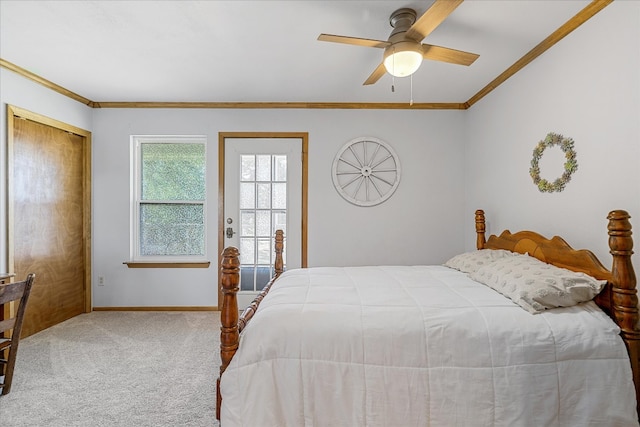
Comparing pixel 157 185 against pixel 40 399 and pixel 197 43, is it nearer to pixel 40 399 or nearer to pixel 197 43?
pixel 197 43

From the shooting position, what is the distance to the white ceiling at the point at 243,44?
2066 mm

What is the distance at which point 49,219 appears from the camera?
3.29m

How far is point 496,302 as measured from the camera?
1.69 meters

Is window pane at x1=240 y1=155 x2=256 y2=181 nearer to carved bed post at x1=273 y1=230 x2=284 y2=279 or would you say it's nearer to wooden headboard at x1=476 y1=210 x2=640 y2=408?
carved bed post at x1=273 y1=230 x2=284 y2=279

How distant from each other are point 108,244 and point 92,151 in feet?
3.52

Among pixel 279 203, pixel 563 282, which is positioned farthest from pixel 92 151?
pixel 563 282

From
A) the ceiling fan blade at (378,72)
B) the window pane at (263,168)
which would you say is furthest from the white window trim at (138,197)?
the ceiling fan blade at (378,72)

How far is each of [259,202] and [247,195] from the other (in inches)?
6.3

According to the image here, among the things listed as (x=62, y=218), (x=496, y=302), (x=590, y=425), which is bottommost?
(x=590, y=425)

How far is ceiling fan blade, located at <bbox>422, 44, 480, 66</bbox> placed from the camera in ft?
6.75

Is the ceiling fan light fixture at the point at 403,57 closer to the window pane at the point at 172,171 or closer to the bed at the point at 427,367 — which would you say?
the bed at the point at 427,367

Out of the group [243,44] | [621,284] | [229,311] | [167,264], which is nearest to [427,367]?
[229,311]

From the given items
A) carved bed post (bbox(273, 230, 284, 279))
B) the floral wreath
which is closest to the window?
carved bed post (bbox(273, 230, 284, 279))

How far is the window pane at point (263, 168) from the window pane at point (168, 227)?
31.0 inches
